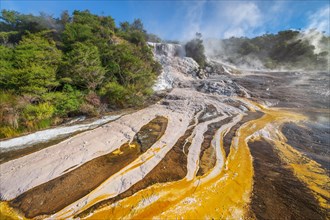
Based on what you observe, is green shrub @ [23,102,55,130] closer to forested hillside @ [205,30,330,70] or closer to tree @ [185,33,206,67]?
tree @ [185,33,206,67]

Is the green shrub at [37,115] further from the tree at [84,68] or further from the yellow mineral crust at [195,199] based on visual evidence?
the yellow mineral crust at [195,199]

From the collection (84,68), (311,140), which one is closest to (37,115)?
(84,68)

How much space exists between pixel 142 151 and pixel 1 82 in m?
8.76

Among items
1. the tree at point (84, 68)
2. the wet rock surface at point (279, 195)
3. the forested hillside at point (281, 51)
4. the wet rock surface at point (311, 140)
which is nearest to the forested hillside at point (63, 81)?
the tree at point (84, 68)

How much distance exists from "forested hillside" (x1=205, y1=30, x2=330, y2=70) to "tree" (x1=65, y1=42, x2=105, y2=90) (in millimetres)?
43310

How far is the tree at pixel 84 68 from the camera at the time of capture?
10109 millimetres

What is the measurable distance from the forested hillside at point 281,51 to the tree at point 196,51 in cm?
1634

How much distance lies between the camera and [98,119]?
966cm

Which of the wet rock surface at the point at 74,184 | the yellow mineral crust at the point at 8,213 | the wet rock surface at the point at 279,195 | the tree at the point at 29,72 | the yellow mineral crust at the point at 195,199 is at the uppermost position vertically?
the tree at the point at 29,72

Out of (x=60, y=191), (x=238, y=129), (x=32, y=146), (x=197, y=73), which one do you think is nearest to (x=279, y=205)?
(x=238, y=129)

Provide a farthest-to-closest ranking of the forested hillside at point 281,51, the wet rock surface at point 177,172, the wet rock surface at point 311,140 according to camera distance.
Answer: the forested hillside at point 281,51, the wet rock surface at point 311,140, the wet rock surface at point 177,172

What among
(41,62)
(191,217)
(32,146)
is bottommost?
(32,146)

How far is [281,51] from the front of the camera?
156ft

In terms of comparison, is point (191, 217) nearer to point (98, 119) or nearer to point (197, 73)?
point (98, 119)
